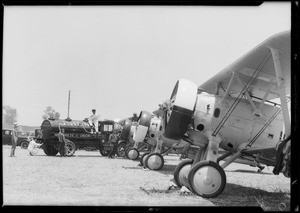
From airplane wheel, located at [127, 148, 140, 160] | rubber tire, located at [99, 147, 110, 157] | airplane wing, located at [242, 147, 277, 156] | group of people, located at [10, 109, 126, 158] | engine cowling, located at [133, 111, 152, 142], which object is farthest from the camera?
rubber tire, located at [99, 147, 110, 157]

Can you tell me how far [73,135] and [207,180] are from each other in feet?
47.3

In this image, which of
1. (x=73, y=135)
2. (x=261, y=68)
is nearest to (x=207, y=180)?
(x=261, y=68)

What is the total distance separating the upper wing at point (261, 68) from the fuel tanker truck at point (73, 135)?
40.0ft

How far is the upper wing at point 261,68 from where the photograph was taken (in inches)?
204

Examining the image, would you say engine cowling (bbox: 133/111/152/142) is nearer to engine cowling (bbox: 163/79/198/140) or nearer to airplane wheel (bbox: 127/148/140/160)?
airplane wheel (bbox: 127/148/140/160)

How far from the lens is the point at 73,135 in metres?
19.5

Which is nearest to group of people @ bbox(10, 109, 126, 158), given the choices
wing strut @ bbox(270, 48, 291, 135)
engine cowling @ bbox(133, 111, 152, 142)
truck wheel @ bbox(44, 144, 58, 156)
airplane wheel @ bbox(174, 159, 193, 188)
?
truck wheel @ bbox(44, 144, 58, 156)

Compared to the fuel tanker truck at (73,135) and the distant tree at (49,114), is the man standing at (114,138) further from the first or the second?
the distant tree at (49,114)

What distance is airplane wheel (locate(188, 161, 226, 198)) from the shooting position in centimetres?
614

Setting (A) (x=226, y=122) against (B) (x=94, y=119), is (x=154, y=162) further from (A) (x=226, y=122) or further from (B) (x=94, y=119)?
(B) (x=94, y=119)

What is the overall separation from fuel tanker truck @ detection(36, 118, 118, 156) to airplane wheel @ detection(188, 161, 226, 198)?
13.6m

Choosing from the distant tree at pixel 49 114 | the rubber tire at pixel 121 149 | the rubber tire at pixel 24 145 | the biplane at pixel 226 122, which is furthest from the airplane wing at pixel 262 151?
the rubber tire at pixel 24 145
